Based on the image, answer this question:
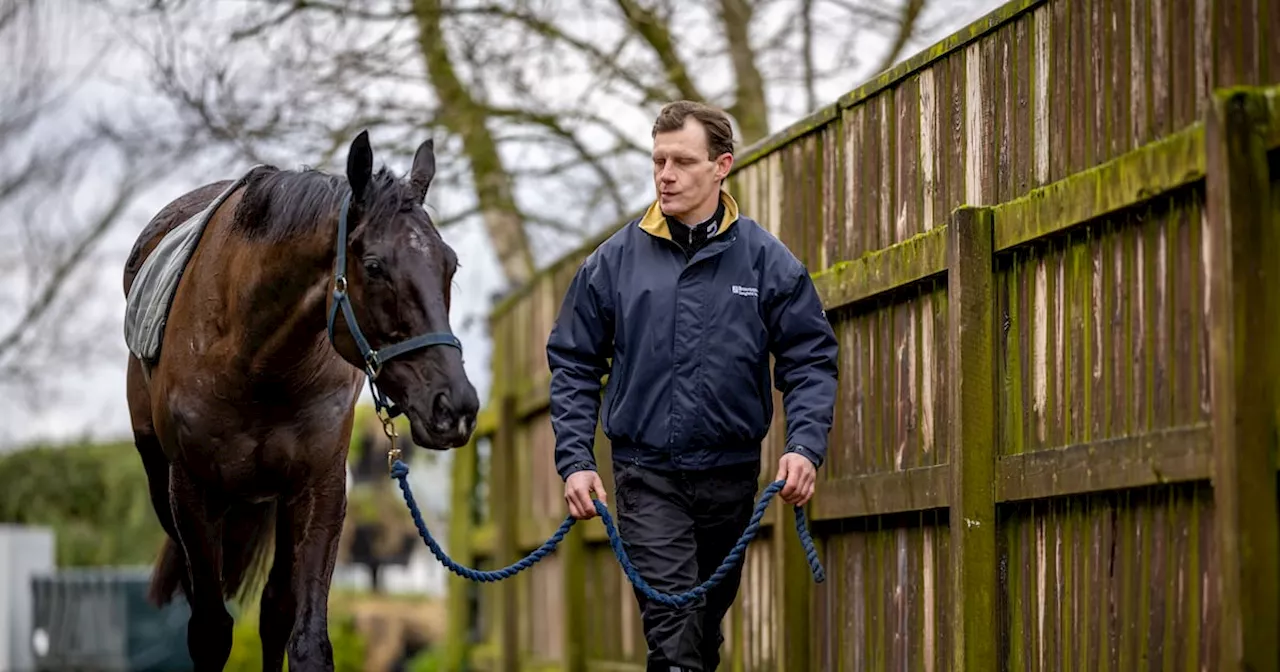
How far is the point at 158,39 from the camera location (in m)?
10.7

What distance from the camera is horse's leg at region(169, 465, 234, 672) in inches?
214

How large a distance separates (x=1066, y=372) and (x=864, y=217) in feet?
4.48

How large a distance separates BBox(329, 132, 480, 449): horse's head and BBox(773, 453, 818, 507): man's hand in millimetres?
751

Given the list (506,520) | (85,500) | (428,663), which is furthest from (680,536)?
(85,500)

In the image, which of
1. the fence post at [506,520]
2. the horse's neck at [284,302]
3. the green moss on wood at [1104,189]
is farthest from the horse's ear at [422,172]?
the fence post at [506,520]

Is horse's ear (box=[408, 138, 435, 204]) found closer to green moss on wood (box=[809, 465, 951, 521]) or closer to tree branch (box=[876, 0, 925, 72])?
green moss on wood (box=[809, 465, 951, 521])

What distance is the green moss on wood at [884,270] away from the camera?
15.7 feet

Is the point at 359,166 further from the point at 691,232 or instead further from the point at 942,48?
the point at 942,48

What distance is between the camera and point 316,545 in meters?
5.34

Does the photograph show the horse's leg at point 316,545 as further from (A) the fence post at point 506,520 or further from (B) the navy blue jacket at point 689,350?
(A) the fence post at point 506,520

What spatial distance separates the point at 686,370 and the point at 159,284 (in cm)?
200

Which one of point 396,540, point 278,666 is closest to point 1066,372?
point 278,666

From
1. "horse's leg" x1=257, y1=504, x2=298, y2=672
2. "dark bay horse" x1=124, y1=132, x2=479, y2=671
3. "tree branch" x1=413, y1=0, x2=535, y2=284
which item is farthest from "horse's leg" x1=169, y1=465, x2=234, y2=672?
"tree branch" x1=413, y1=0, x2=535, y2=284

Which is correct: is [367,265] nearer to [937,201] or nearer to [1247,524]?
[937,201]
